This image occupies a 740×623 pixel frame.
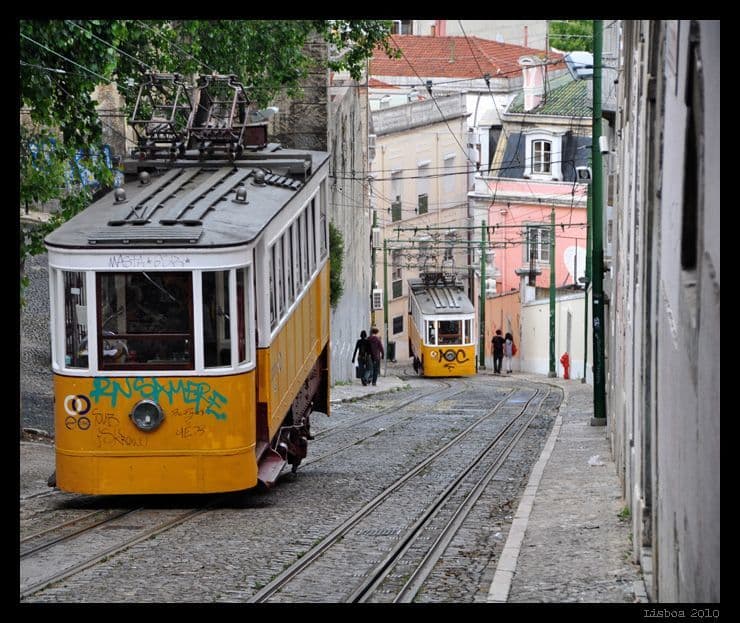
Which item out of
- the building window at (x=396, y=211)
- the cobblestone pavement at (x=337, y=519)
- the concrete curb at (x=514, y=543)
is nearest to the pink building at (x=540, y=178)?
the building window at (x=396, y=211)

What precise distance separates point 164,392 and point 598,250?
1215 centimetres

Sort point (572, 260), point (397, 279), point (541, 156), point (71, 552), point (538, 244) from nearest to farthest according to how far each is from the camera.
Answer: point (71, 552)
point (572, 260)
point (538, 244)
point (541, 156)
point (397, 279)

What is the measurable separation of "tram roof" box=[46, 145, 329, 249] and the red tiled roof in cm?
5151

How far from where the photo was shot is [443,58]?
220 ft

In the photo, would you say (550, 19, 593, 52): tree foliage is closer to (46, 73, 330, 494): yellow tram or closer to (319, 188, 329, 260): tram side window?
(319, 188, 329, 260): tram side window

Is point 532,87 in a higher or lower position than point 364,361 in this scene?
higher

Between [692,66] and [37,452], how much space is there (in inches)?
554

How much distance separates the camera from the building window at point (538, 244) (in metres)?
52.5

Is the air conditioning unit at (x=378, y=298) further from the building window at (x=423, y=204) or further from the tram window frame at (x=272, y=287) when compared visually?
the tram window frame at (x=272, y=287)

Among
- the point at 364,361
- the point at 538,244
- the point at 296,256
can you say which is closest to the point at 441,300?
the point at 538,244

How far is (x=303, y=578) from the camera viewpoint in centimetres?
962

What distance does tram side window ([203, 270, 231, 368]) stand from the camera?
11.8m

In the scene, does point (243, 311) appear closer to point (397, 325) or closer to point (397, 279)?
point (397, 279)
